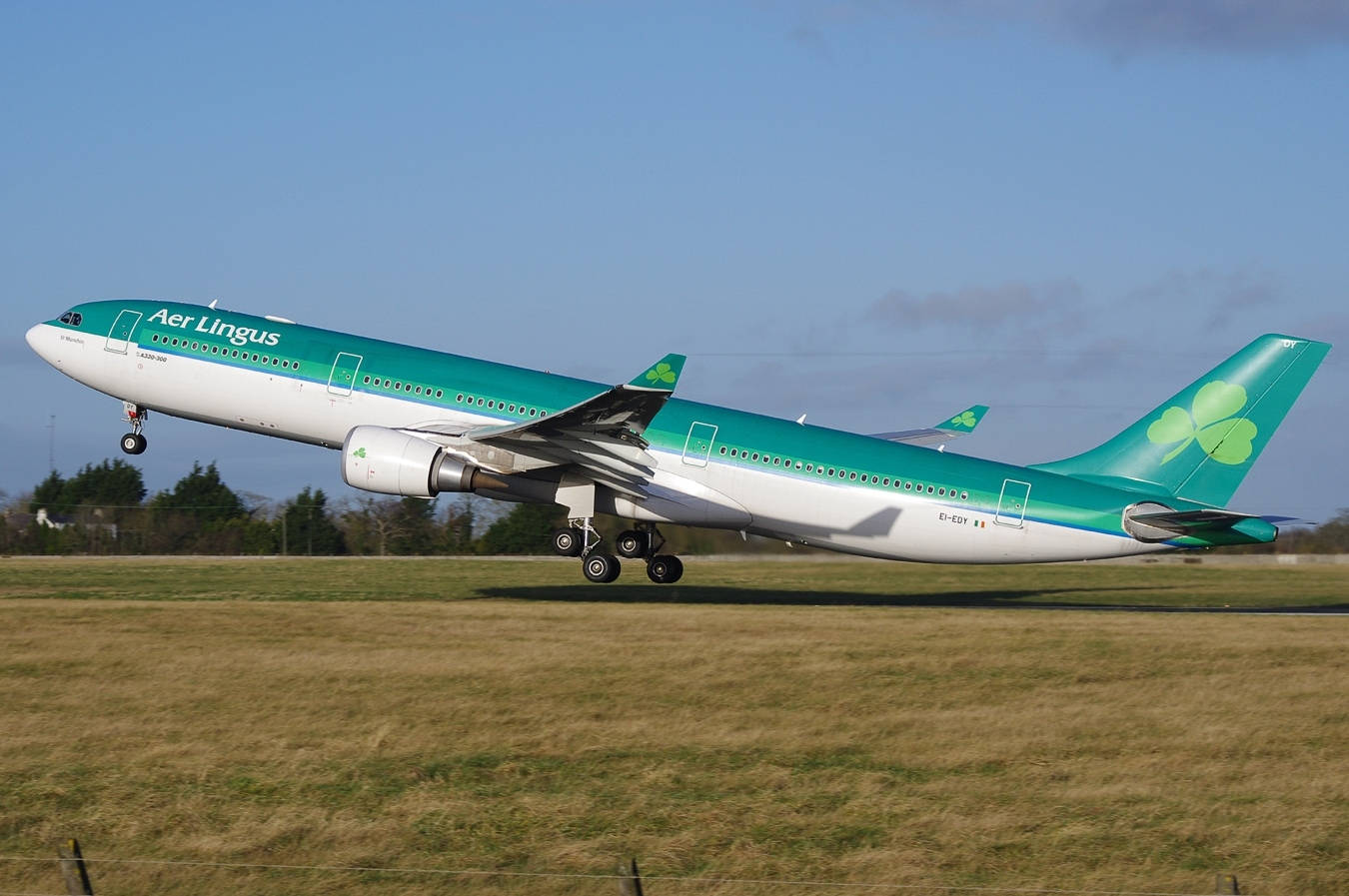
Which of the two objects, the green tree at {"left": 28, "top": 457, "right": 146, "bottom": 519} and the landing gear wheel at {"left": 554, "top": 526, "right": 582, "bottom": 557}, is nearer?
the landing gear wheel at {"left": 554, "top": 526, "right": 582, "bottom": 557}

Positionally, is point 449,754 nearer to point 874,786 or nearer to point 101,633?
point 874,786

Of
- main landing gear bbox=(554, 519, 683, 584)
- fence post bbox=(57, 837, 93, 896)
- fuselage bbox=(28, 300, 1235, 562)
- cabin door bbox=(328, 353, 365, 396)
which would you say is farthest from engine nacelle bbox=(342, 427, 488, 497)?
fence post bbox=(57, 837, 93, 896)

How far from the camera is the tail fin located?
34.6m

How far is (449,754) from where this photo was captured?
1933 cm

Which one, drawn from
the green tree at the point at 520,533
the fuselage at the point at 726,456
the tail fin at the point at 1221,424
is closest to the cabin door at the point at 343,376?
the fuselage at the point at 726,456

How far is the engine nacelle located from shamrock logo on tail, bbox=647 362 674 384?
5.72m

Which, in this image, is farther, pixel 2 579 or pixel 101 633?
pixel 2 579

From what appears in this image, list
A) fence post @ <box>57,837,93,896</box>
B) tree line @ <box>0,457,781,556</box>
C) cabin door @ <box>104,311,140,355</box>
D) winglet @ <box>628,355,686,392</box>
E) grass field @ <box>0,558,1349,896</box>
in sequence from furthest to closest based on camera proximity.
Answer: tree line @ <box>0,457,781,556</box> < cabin door @ <box>104,311,140,355</box> < winglet @ <box>628,355,686,392</box> < grass field @ <box>0,558,1349,896</box> < fence post @ <box>57,837,93,896</box>

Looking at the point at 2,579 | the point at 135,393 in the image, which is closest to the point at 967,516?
the point at 135,393

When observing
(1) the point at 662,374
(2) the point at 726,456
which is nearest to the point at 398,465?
(1) the point at 662,374

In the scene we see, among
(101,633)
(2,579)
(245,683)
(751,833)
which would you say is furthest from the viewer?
(2,579)

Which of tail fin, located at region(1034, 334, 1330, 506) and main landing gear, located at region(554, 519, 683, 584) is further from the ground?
tail fin, located at region(1034, 334, 1330, 506)

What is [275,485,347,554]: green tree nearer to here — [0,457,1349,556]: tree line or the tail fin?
[0,457,1349,556]: tree line

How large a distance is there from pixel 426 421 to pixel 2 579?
52.4ft
